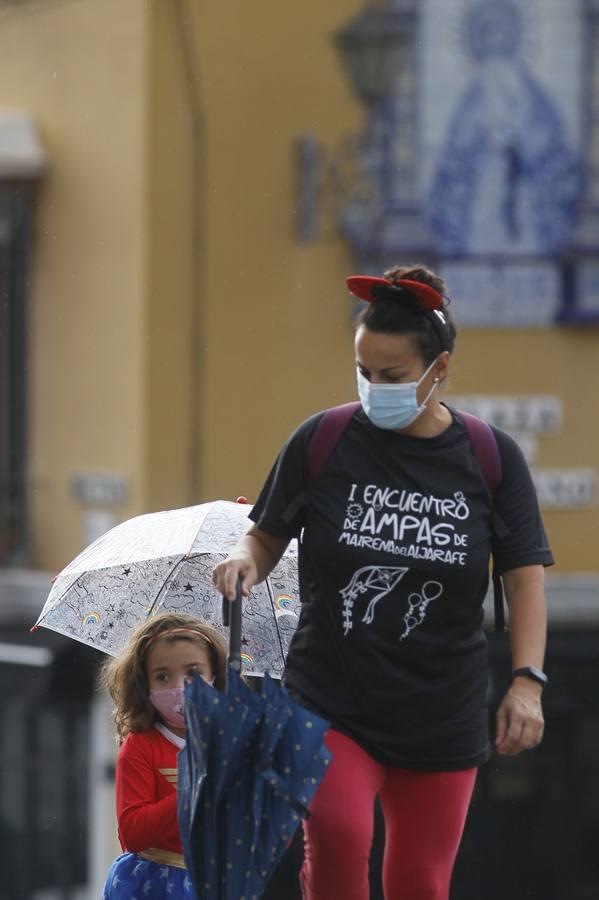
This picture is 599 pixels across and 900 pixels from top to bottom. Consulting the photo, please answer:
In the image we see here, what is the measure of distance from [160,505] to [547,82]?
3196mm

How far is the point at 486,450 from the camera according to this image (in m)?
2.76

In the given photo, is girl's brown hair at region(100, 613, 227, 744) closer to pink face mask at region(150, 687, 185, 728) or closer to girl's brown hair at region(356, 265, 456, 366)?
pink face mask at region(150, 687, 185, 728)

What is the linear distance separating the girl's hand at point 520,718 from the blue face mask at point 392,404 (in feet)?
1.50

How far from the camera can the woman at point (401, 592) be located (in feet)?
8.77

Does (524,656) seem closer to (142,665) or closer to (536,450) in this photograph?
(142,665)

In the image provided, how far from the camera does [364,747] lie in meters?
2.72

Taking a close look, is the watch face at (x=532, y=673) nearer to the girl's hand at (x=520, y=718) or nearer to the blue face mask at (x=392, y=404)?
the girl's hand at (x=520, y=718)

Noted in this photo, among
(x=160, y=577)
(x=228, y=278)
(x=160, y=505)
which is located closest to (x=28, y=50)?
(x=228, y=278)

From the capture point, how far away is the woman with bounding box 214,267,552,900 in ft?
8.77

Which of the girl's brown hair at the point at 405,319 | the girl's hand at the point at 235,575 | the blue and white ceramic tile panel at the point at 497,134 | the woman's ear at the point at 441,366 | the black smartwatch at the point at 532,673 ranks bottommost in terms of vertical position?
the black smartwatch at the point at 532,673

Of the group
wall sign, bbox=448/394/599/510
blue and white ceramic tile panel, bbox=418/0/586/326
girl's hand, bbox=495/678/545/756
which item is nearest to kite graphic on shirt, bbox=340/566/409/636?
girl's hand, bbox=495/678/545/756

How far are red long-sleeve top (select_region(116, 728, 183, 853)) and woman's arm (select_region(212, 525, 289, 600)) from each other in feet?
1.18

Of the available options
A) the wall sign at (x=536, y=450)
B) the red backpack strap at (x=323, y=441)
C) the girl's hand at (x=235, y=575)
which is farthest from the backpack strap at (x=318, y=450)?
the wall sign at (x=536, y=450)

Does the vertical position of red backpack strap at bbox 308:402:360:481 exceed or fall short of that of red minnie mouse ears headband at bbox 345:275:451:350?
it falls short
